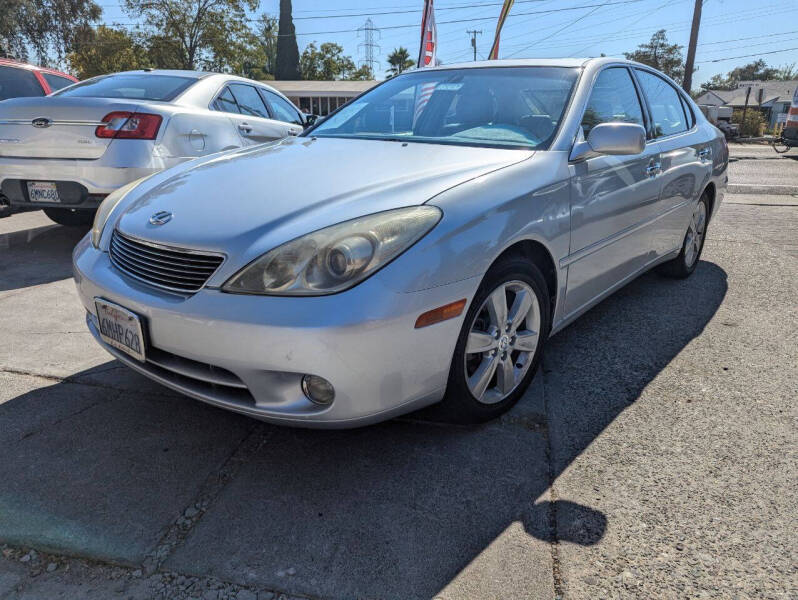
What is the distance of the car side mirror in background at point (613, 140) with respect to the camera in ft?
8.78

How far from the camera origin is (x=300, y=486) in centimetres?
208

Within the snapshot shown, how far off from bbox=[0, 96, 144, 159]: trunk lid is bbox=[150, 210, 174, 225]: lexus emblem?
8.57 feet

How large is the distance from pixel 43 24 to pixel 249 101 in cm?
4519

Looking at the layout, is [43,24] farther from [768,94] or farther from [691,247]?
[768,94]

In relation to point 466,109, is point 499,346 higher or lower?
lower

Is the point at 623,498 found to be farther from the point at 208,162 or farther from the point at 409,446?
the point at 208,162

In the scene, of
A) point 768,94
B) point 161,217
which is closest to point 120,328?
point 161,217

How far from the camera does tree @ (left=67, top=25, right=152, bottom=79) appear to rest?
39000 mm

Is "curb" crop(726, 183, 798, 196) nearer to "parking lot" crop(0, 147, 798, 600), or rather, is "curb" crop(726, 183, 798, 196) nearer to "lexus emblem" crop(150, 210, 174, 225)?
"parking lot" crop(0, 147, 798, 600)

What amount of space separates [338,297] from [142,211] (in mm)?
1058

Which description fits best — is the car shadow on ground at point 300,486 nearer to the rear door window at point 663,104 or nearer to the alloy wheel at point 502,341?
the alloy wheel at point 502,341

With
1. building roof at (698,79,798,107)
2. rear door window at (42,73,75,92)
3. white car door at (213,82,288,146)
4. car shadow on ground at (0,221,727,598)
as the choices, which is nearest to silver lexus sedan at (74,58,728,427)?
car shadow on ground at (0,221,727,598)

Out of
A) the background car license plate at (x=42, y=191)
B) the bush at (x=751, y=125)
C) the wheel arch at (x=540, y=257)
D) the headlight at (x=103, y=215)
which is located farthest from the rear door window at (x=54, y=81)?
the bush at (x=751, y=125)

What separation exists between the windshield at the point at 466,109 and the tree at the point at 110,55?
135 feet
